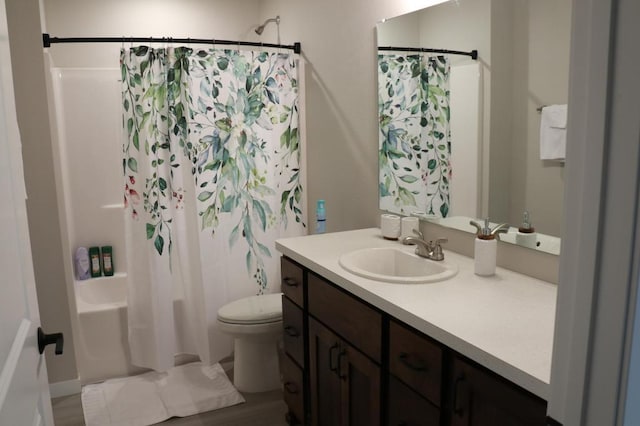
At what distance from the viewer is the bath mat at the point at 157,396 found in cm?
262

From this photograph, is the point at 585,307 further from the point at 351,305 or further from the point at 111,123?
the point at 111,123

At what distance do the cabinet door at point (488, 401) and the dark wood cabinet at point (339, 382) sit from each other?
1.25ft

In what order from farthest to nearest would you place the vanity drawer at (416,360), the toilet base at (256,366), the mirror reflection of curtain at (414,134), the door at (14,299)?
the toilet base at (256,366), the mirror reflection of curtain at (414,134), the vanity drawer at (416,360), the door at (14,299)

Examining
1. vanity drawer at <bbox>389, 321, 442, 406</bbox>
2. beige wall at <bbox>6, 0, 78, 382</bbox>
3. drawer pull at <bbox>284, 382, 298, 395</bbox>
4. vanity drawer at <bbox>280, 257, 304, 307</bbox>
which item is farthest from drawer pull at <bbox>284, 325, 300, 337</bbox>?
beige wall at <bbox>6, 0, 78, 382</bbox>

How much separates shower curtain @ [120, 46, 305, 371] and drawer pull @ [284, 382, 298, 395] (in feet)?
2.05

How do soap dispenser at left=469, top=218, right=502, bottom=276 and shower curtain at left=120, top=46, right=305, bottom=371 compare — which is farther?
shower curtain at left=120, top=46, right=305, bottom=371

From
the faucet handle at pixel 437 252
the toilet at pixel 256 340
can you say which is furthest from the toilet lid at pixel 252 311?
the faucet handle at pixel 437 252

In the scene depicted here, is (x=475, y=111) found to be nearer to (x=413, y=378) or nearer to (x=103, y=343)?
(x=413, y=378)

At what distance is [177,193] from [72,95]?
1441 millimetres

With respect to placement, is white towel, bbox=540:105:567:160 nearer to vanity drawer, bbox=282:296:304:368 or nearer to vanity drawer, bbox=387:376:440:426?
vanity drawer, bbox=387:376:440:426

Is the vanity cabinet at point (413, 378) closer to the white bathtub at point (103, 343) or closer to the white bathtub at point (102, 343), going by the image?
the white bathtub at point (103, 343)

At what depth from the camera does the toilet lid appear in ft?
8.75

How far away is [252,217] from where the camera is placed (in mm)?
2811

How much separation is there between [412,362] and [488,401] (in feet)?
0.95
